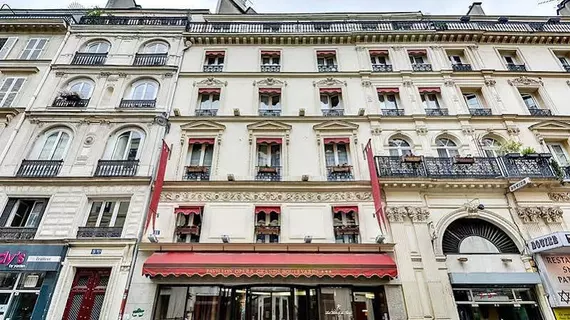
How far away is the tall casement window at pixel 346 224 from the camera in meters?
11.0

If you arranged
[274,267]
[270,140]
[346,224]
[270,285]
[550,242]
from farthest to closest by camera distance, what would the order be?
[270,140], [346,224], [270,285], [550,242], [274,267]

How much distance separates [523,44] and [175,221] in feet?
67.4

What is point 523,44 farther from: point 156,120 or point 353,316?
point 156,120

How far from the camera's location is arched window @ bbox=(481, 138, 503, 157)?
503 inches

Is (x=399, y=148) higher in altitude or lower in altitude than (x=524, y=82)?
lower

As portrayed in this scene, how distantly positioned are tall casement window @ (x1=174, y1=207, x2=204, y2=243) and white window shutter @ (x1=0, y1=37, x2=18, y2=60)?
13.6 m

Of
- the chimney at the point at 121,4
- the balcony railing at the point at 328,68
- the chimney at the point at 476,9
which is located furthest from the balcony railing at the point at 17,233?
the chimney at the point at 476,9

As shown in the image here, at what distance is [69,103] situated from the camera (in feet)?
45.8

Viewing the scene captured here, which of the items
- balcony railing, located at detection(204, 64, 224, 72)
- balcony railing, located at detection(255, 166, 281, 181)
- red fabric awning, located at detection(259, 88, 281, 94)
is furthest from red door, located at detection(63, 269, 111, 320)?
balcony railing, located at detection(204, 64, 224, 72)

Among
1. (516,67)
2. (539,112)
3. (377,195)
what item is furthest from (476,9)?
(377,195)

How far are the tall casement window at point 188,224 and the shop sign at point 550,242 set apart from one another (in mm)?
12050

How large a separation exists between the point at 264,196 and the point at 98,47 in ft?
42.9

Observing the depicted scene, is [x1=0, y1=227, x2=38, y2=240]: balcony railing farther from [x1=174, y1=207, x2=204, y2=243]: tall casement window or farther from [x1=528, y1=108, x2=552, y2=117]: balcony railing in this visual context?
[x1=528, y1=108, x2=552, y2=117]: balcony railing

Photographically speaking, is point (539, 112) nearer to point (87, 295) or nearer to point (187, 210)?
point (187, 210)
